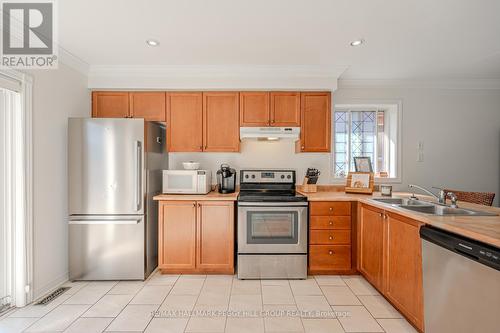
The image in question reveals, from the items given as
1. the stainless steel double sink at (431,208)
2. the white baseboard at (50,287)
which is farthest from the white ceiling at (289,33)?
the white baseboard at (50,287)

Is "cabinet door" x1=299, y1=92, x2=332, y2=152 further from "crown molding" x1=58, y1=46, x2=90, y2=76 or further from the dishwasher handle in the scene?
→ "crown molding" x1=58, y1=46, x2=90, y2=76

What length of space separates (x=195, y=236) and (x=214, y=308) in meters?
0.85

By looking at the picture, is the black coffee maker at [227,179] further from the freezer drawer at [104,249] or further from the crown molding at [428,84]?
the crown molding at [428,84]

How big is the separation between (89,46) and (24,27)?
51cm

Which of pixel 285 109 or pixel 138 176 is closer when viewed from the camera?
pixel 138 176

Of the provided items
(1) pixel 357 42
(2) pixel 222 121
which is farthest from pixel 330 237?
(1) pixel 357 42

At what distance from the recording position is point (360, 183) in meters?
3.25

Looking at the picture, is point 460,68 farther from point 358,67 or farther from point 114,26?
point 114,26

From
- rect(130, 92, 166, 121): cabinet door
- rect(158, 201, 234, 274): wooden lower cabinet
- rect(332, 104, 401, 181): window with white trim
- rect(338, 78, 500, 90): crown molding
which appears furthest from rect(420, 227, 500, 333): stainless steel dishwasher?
rect(130, 92, 166, 121): cabinet door

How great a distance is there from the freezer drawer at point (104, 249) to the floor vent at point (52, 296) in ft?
0.62

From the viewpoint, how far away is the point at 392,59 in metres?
2.93

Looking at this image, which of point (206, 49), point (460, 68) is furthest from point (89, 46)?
point (460, 68)

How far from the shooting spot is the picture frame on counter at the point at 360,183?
Answer: 126 inches

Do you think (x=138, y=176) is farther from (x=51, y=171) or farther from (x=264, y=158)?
(x=264, y=158)
